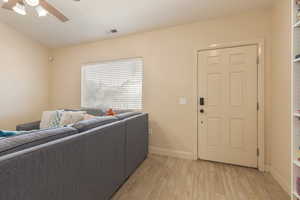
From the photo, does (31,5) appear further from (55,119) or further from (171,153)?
(171,153)

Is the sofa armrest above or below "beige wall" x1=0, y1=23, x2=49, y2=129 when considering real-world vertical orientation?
below

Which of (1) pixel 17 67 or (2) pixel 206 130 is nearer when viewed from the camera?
(2) pixel 206 130

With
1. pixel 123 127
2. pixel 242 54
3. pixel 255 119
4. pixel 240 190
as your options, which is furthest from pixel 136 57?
pixel 240 190

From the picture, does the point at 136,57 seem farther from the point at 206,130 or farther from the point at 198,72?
the point at 206,130

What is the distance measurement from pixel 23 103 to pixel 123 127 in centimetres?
319

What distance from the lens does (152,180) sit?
6.33 ft

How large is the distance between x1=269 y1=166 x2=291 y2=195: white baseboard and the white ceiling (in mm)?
2461

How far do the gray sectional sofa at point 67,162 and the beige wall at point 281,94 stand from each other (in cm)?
202

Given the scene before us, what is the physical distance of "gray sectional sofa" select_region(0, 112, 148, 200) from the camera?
2.46ft

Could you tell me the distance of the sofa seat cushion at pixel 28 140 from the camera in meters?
0.81

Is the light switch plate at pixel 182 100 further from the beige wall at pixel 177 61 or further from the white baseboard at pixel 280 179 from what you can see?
the white baseboard at pixel 280 179

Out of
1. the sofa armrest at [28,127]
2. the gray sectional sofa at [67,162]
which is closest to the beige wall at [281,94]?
the gray sectional sofa at [67,162]

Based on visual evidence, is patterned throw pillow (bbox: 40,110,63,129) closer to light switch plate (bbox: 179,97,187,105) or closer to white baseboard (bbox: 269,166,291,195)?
light switch plate (bbox: 179,97,187,105)

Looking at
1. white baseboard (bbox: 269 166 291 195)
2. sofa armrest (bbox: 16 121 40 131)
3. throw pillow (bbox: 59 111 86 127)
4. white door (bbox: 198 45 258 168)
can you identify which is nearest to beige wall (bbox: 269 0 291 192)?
white baseboard (bbox: 269 166 291 195)
